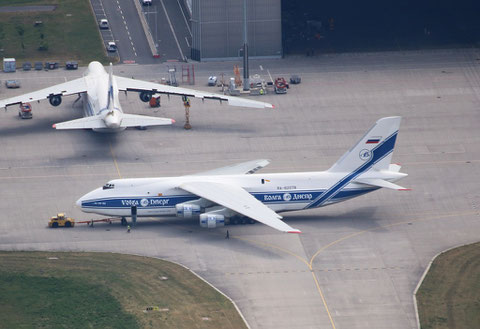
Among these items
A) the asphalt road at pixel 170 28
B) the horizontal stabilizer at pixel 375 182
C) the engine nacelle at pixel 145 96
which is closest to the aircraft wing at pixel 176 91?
the engine nacelle at pixel 145 96

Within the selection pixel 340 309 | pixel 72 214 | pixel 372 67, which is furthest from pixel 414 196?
pixel 372 67

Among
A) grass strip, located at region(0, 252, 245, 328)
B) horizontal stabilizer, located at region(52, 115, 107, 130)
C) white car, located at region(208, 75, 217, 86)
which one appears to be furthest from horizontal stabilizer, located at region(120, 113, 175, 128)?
grass strip, located at region(0, 252, 245, 328)

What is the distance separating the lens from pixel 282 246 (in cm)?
10412

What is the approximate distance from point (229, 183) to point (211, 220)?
16.2 ft

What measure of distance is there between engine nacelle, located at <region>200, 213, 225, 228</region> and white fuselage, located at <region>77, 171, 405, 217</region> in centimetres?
241

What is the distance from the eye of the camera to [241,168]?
11475 cm

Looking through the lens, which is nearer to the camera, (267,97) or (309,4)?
(267,97)

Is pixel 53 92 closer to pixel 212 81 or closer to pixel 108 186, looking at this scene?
pixel 212 81

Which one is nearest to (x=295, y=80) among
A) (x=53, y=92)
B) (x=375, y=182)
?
(x=53, y=92)

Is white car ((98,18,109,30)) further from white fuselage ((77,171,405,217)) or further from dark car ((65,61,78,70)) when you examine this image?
white fuselage ((77,171,405,217))

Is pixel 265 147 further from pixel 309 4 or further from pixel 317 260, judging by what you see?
pixel 309 4

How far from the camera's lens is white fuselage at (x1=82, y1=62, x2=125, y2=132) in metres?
127

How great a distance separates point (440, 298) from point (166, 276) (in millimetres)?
24789

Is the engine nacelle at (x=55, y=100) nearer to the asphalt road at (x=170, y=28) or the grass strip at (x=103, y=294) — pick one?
the asphalt road at (x=170, y=28)
